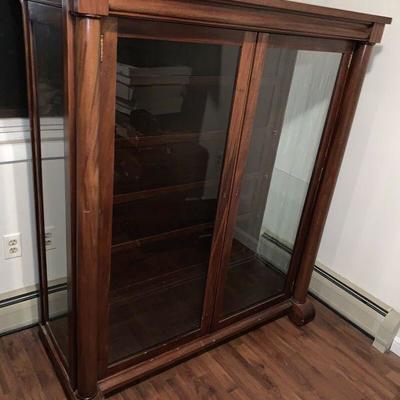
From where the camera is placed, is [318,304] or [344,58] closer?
[344,58]

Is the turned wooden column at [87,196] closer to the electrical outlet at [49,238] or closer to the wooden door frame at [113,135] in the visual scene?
the wooden door frame at [113,135]

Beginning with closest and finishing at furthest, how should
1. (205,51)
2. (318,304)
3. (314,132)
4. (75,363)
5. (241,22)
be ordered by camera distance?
1. (241,22)
2. (205,51)
3. (75,363)
4. (314,132)
5. (318,304)

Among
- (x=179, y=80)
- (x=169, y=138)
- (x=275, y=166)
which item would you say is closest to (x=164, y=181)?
(x=169, y=138)

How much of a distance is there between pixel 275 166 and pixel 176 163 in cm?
46

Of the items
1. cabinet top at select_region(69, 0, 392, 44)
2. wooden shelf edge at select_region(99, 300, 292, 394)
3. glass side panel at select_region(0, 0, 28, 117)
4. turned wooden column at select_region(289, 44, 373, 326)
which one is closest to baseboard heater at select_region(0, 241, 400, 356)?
turned wooden column at select_region(289, 44, 373, 326)

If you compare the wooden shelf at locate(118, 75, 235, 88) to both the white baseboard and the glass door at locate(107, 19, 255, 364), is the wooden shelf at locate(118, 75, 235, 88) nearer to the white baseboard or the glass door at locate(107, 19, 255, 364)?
the glass door at locate(107, 19, 255, 364)

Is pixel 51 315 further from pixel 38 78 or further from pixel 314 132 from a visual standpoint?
pixel 314 132

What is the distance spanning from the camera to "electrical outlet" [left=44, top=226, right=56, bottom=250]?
1.38m

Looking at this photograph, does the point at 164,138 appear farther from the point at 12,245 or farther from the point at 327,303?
the point at 327,303

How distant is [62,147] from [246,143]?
57 centimetres

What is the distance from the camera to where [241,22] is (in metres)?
1.09

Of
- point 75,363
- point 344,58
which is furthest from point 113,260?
point 344,58

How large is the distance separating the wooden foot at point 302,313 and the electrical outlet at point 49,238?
3.61 ft

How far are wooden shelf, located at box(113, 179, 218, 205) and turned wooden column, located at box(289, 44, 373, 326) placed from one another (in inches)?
20.1
